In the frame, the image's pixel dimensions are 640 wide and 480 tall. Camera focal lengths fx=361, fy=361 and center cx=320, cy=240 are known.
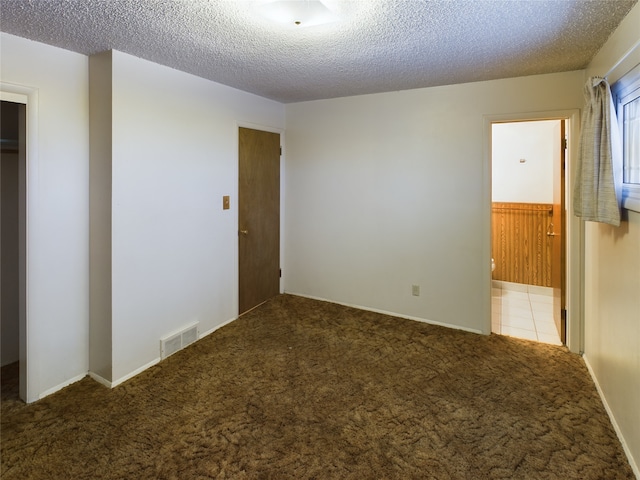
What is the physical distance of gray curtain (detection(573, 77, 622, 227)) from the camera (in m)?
2.04

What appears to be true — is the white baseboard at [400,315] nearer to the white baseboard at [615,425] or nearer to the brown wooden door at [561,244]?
the brown wooden door at [561,244]

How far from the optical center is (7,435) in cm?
203

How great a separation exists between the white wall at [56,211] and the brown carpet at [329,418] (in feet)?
1.00

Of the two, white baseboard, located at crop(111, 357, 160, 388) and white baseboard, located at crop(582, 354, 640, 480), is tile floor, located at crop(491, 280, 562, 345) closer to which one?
white baseboard, located at crop(582, 354, 640, 480)

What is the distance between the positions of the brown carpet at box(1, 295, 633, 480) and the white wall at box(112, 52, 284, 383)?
0.39 metres

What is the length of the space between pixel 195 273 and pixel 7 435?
159cm

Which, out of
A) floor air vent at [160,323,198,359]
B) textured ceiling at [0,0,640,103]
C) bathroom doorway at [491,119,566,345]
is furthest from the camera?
bathroom doorway at [491,119,566,345]

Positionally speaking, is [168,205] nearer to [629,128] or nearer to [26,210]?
[26,210]

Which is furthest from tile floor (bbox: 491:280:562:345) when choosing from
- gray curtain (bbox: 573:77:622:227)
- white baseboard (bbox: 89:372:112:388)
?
white baseboard (bbox: 89:372:112:388)

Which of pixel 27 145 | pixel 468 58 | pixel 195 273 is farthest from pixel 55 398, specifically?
pixel 468 58

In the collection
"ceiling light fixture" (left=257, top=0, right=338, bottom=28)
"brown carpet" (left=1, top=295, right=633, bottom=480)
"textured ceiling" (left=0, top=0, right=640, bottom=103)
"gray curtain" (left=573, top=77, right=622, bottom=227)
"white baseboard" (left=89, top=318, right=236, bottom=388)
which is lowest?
"brown carpet" (left=1, top=295, right=633, bottom=480)

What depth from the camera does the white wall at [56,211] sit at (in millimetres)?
2285

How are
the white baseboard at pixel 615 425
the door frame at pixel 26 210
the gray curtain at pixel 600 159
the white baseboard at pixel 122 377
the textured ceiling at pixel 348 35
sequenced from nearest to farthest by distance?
the white baseboard at pixel 615 425 < the textured ceiling at pixel 348 35 < the gray curtain at pixel 600 159 < the door frame at pixel 26 210 < the white baseboard at pixel 122 377

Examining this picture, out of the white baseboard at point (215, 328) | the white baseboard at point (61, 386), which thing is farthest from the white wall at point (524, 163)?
the white baseboard at point (61, 386)
